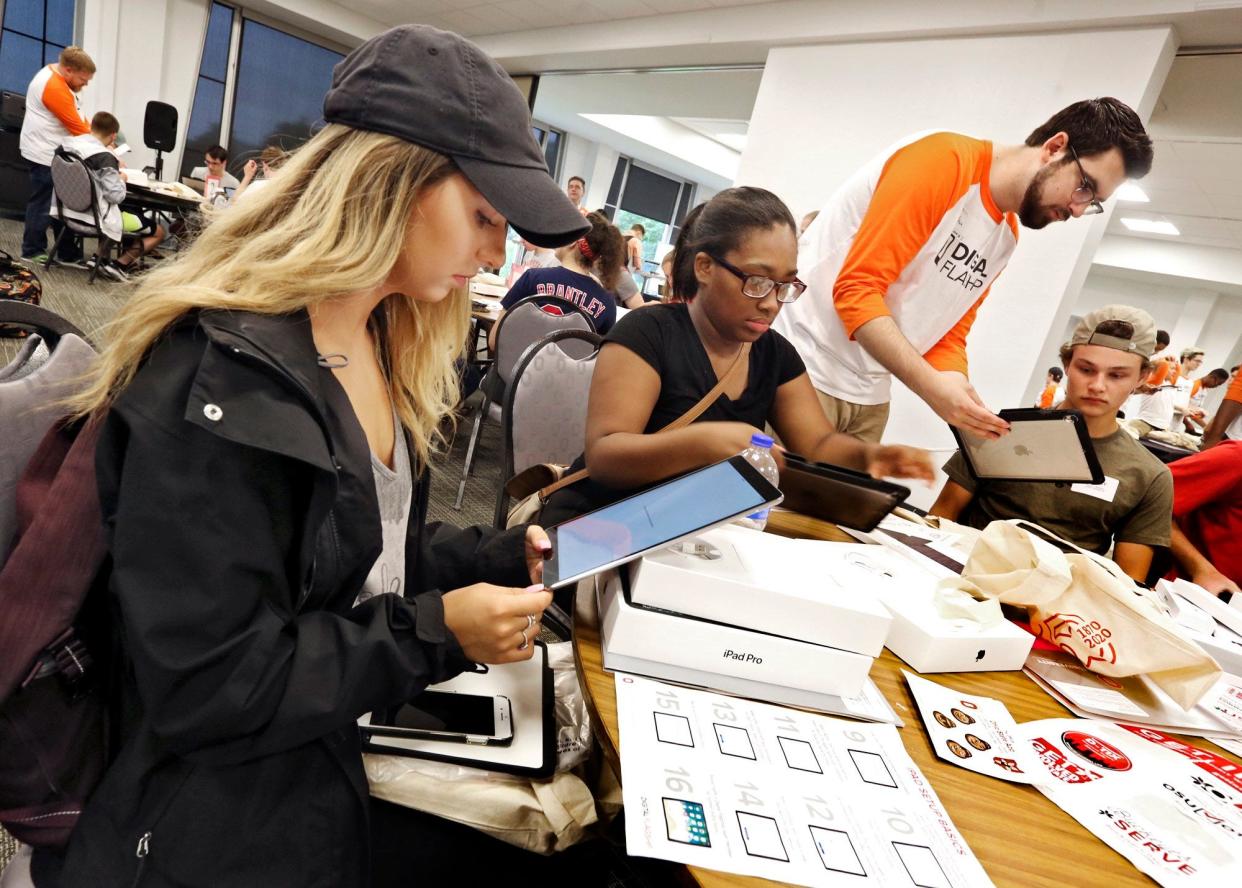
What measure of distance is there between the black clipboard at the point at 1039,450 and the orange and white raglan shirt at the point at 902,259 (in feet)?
1.43

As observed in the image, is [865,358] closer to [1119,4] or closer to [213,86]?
[1119,4]

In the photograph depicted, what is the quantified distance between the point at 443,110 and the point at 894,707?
3.07 feet

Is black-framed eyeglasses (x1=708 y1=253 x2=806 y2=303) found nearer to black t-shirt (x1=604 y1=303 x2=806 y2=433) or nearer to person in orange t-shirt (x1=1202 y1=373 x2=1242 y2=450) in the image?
black t-shirt (x1=604 y1=303 x2=806 y2=433)

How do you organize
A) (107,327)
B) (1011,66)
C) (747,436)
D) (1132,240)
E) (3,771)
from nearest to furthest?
(3,771) < (107,327) < (747,436) < (1011,66) < (1132,240)

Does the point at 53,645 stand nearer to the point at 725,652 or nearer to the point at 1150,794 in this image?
the point at 725,652

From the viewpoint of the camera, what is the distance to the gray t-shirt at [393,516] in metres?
0.98

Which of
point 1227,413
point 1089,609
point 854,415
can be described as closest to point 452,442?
point 854,415

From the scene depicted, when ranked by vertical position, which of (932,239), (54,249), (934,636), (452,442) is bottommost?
(452,442)

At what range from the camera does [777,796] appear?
70cm

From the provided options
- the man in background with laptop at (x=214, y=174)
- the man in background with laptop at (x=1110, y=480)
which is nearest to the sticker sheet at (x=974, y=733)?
the man in background with laptop at (x=1110, y=480)

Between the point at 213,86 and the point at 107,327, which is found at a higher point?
the point at 213,86

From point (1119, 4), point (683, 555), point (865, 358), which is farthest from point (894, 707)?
point (1119, 4)

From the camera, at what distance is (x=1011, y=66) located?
434cm

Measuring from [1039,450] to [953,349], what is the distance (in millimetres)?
705
